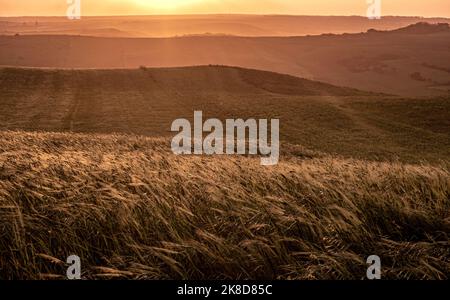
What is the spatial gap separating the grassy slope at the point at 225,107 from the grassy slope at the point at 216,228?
60.8 feet

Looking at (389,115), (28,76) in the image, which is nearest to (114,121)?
(389,115)

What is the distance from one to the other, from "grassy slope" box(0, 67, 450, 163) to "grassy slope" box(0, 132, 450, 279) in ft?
60.8

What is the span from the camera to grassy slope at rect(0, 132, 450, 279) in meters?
2.97

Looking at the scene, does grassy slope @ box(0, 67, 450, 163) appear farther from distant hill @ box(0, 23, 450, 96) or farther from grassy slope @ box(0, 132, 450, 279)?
distant hill @ box(0, 23, 450, 96)

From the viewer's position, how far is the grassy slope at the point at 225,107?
33.7 meters

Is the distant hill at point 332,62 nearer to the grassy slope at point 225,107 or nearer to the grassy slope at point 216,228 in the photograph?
the grassy slope at point 225,107

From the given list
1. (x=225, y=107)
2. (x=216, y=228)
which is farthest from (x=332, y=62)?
(x=216, y=228)

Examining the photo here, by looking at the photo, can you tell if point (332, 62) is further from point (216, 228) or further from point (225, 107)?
point (216, 228)

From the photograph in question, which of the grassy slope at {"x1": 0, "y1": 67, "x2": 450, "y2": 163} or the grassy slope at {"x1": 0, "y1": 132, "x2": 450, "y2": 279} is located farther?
the grassy slope at {"x1": 0, "y1": 67, "x2": 450, "y2": 163}

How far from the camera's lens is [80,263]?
304 cm

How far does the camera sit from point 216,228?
3.50m

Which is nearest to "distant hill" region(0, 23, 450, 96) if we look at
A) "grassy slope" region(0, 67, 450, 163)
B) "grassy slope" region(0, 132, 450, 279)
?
"grassy slope" region(0, 67, 450, 163)

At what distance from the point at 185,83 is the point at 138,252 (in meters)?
64.9

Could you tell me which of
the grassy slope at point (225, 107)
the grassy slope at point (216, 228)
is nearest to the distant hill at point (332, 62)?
the grassy slope at point (225, 107)
